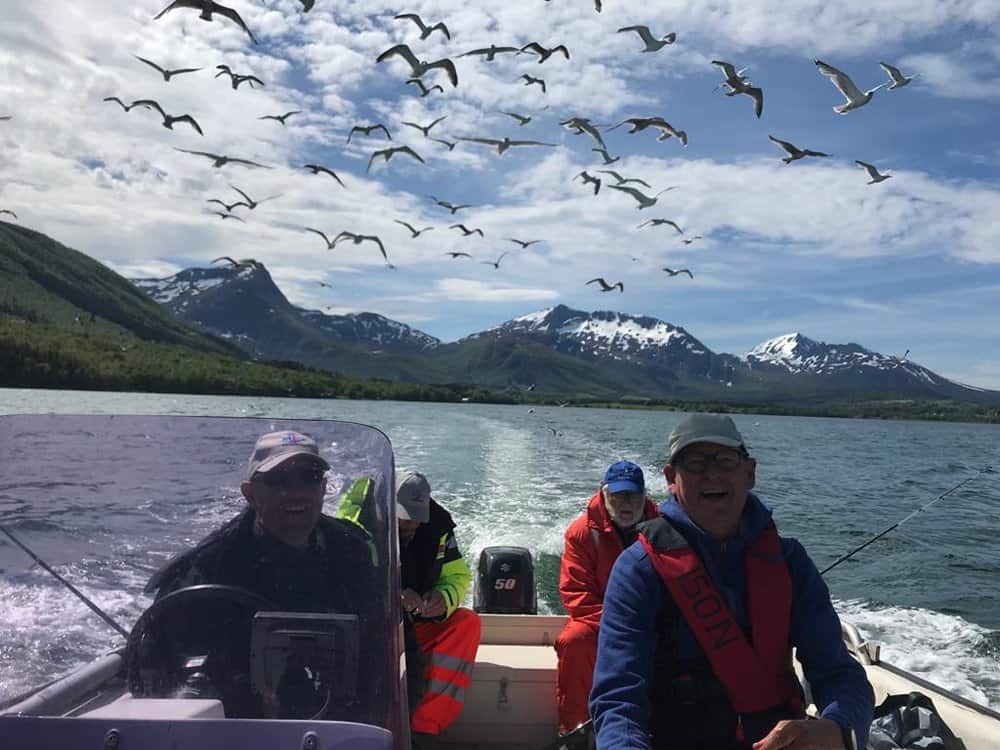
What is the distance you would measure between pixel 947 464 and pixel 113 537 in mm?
47720

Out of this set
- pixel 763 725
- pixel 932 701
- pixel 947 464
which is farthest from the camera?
pixel 947 464

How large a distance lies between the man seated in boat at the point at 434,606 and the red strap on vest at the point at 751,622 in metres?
1.67

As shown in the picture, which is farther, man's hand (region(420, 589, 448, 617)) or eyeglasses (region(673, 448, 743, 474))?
man's hand (region(420, 589, 448, 617))

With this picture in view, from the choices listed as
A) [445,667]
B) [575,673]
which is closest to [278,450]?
[445,667]

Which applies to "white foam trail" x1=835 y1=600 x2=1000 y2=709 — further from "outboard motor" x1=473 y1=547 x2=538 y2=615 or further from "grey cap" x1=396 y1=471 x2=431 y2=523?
"grey cap" x1=396 y1=471 x2=431 y2=523

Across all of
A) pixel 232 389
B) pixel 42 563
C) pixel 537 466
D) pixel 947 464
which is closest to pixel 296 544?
pixel 42 563

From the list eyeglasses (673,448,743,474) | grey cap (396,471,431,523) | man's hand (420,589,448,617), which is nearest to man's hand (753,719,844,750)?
eyeglasses (673,448,743,474)

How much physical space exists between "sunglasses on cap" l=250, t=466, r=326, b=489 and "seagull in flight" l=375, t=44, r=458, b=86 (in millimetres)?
15257

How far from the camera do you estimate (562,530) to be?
15.5 metres

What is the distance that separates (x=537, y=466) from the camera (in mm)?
26469

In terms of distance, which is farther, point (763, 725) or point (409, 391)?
point (409, 391)

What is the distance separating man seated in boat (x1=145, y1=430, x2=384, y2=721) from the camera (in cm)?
208

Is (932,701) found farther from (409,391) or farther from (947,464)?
(409,391)

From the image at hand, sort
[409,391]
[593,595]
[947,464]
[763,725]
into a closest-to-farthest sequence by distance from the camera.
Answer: [763,725] → [593,595] → [947,464] → [409,391]
